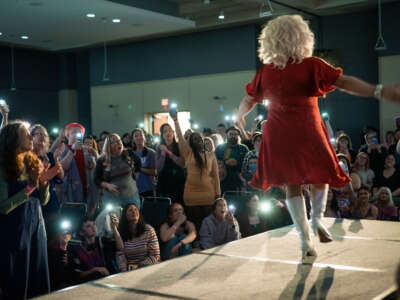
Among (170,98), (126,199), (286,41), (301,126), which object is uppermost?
(170,98)

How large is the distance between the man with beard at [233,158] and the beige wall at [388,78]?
19.8ft

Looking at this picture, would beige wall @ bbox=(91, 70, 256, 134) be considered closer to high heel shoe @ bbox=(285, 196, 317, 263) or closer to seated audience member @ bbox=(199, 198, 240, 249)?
seated audience member @ bbox=(199, 198, 240, 249)

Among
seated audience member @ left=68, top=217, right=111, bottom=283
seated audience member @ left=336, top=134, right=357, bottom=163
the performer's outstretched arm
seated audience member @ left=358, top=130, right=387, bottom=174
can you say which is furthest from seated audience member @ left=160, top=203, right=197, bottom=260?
seated audience member @ left=358, top=130, right=387, bottom=174

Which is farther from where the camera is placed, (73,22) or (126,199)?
(73,22)

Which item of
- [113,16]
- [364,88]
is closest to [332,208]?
[364,88]

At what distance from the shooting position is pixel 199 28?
44.1ft

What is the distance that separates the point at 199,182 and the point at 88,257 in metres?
1.54

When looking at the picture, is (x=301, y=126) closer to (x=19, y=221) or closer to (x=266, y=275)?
(x=266, y=275)

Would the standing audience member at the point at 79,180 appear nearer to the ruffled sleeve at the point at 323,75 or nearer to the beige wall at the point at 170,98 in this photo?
the ruffled sleeve at the point at 323,75

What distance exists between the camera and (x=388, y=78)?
11531 mm

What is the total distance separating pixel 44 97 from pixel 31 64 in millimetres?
1088

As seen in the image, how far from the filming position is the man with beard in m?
6.57

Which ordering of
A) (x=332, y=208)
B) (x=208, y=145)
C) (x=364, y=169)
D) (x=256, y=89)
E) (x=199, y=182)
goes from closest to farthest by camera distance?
(x=256, y=89) → (x=199, y=182) → (x=332, y=208) → (x=208, y=145) → (x=364, y=169)

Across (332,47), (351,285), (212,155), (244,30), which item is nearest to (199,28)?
(244,30)
